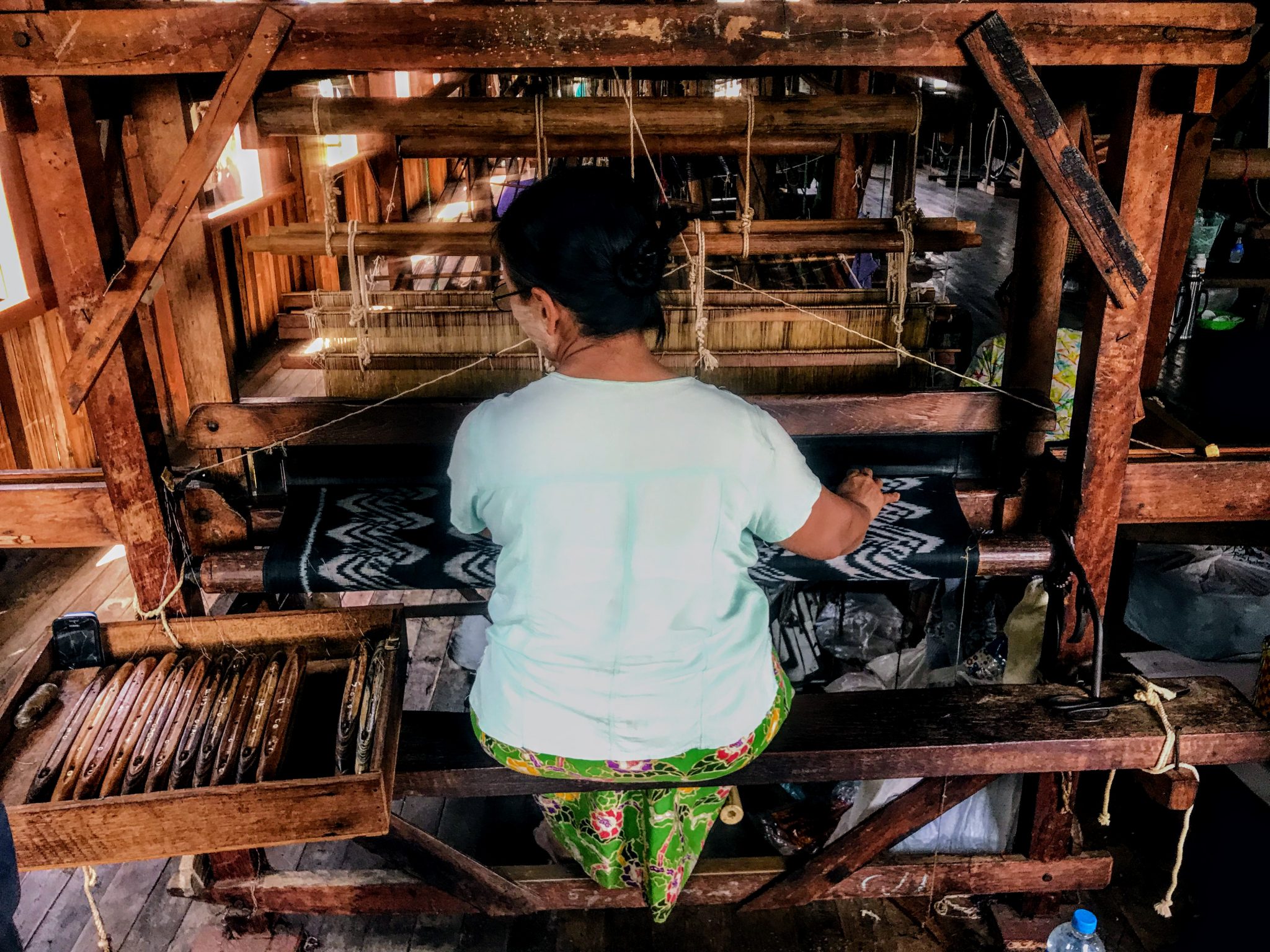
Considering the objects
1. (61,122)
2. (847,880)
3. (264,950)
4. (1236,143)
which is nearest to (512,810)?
(264,950)

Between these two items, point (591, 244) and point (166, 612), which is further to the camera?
point (166, 612)

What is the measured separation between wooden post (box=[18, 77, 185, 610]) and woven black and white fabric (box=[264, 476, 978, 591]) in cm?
36

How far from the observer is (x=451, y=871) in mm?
2844

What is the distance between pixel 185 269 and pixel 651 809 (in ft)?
6.52

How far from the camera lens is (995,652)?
144 inches

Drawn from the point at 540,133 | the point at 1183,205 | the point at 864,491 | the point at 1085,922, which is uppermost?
the point at 540,133

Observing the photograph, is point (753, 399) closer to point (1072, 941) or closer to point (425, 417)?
point (425, 417)

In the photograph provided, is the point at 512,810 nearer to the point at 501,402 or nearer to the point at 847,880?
the point at 847,880

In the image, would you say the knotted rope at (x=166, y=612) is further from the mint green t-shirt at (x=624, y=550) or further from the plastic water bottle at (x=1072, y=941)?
the plastic water bottle at (x=1072, y=941)

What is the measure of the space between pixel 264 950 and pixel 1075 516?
2950mm

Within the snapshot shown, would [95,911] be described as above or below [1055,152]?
below

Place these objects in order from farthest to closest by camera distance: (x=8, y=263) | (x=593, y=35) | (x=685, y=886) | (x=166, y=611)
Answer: (x=8, y=263), (x=685, y=886), (x=166, y=611), (x=593, y=35)

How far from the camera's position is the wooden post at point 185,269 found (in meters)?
2.39

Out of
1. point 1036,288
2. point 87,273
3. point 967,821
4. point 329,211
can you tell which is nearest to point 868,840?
point 967,821
